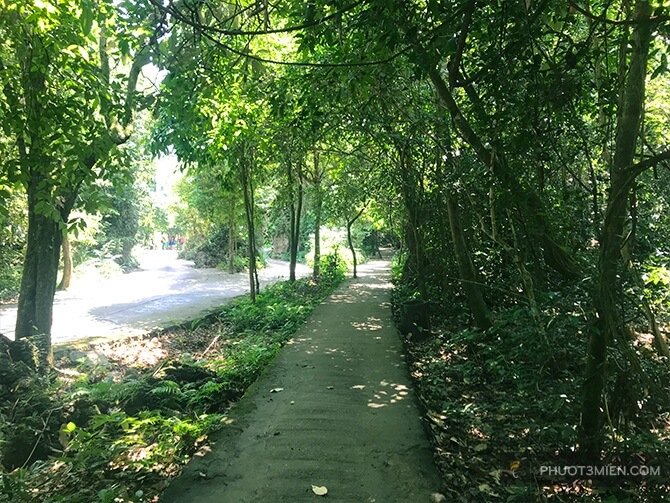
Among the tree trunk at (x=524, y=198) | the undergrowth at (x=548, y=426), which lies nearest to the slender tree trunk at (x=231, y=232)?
the tree trunk at (x=524, y=198)

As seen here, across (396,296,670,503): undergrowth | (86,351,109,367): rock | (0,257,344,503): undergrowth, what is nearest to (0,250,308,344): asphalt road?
(86,351,109,367): rock

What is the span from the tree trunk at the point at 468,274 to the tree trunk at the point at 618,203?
4078 millimetres

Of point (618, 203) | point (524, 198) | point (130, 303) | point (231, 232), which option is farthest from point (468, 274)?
point (231, 232)

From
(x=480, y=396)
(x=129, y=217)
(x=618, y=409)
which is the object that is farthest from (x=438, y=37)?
(x=129, y=217)

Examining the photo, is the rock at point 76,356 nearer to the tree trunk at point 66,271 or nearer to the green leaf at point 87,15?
the green leaf at point 87,15

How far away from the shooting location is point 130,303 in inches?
629

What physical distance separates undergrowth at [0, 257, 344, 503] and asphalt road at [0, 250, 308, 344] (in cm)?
234

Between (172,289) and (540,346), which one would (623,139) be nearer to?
(540,346)

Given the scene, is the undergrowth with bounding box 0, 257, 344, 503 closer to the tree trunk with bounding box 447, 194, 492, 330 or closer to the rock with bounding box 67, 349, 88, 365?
the rock with bounding box 67, 349, 88, 365

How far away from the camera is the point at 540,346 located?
3.85m

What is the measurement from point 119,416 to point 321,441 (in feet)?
Answer: 6.36

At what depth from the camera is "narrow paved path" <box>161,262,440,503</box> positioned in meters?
3.38

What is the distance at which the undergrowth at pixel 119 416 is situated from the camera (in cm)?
368

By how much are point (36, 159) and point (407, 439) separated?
13.2ft
